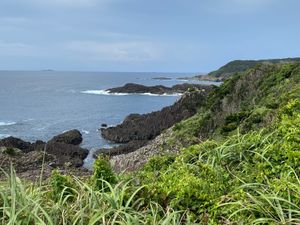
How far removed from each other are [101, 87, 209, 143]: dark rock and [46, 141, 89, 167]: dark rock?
5.32 m

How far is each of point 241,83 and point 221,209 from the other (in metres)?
22.7

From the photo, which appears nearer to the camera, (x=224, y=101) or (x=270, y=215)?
(x=270, y=215)

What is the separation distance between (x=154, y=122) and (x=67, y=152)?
973cm

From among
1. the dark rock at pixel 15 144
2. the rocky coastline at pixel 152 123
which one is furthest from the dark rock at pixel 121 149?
the dark rock at pixel 15 144

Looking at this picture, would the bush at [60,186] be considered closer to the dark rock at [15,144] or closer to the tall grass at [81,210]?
the tall grass at [81,210]

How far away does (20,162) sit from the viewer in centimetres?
2289

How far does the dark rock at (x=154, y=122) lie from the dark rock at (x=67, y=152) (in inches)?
209

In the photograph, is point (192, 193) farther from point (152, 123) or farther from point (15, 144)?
point (152, 123)

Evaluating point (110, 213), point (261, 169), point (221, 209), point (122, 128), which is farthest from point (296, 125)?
point (122, 128)

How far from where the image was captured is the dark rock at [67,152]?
25.7 metres

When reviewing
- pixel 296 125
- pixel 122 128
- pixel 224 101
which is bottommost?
pixel 122 128

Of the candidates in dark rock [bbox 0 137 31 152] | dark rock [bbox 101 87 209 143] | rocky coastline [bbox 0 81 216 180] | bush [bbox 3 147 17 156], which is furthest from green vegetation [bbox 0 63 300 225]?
dark rock [bbox 101 87 209 143]

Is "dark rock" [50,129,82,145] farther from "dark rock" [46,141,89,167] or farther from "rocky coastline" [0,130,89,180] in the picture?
"dark rock" [46,141,89,167]

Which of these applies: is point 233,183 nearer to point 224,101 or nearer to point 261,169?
point 261,169
